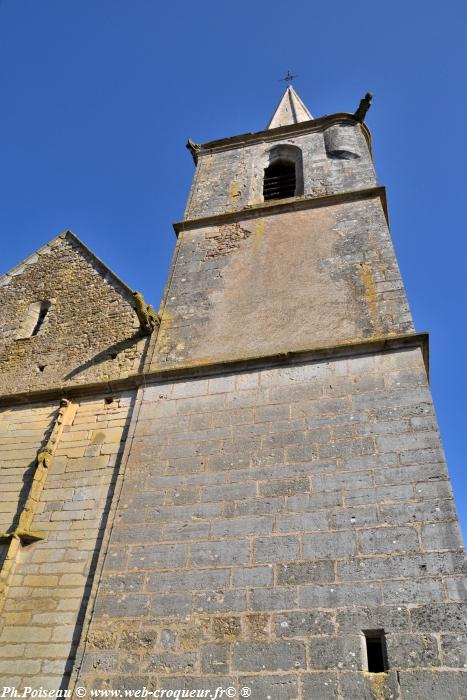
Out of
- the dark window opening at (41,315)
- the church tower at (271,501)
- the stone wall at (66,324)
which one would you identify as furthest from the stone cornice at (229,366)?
the dark window opening at (41,315)

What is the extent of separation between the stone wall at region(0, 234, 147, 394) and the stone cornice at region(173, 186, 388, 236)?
5.27ft

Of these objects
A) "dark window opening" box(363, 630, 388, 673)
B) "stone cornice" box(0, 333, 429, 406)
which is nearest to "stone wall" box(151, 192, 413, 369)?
"stone cornice" box(0, 333, 429, 406)

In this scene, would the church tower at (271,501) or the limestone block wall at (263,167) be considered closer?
the church tower at (271,501)

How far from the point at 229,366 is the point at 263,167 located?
5.87 metres

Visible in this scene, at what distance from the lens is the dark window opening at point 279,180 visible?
387 inches

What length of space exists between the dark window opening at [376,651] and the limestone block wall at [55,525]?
2214 mm

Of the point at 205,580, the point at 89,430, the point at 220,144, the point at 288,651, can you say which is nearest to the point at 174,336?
the point at 89,430

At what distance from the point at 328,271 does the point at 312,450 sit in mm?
2769

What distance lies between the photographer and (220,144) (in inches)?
449

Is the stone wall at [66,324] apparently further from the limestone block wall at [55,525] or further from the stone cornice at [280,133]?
the stone cornice at [280,133]

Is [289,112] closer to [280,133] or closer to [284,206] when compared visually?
[280,133]

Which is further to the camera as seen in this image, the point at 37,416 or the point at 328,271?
the point at 328,271

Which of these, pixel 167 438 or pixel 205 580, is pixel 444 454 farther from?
pixel 167 438

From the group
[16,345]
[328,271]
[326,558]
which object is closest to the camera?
[326,558]
